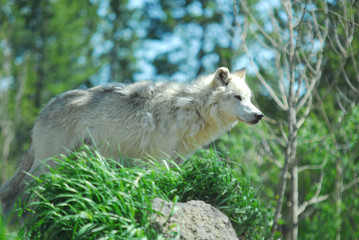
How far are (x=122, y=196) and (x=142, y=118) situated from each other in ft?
7.39

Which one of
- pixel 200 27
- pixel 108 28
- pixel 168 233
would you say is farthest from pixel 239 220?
pixel 108 28

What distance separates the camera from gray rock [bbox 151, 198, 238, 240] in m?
3.51

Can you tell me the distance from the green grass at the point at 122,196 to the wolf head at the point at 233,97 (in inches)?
53.8

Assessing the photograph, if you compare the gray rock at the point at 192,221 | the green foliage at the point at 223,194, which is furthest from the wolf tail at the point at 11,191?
the gray rock at the point at 192,221

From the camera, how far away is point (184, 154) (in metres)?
5.75

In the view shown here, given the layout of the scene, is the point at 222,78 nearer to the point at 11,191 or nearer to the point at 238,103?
the point at 238,103

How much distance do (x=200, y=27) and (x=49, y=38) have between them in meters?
9.85

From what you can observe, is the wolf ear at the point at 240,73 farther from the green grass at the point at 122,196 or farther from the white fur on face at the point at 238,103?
the green grass at the point at 122,196

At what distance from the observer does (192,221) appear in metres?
3.73

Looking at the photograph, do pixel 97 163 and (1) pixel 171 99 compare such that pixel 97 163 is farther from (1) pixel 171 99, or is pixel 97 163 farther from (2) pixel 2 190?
(2) pixel 2 190

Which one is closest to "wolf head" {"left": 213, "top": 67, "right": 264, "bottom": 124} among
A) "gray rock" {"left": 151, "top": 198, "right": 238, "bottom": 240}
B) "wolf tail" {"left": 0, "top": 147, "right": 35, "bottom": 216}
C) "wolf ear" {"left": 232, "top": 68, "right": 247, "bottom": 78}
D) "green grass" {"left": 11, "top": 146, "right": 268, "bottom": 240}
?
"wolf ear" {"left": 232, "top": 68, "right": 247, "bottom": 78}

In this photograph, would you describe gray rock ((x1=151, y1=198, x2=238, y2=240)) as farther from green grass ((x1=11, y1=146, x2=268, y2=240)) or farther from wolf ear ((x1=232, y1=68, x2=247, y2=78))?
wolf ear ((x1=232, y1=68, x2=247, y2=78))

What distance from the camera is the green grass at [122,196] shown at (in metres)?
3.35

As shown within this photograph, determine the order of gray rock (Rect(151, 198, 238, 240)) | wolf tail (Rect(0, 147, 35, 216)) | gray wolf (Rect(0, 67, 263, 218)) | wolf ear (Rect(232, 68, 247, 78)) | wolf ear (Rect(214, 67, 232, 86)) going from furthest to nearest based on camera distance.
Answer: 1. wolf ear (Rect(232, 68, 247, 78))
2. wolf ear (Rect(214, 67, 232, 86))
3. wolf tail (Rect(0, 147, 35, 216))
4. gray wolf (Rect(0, 67, 263, 218))
5. gray rock (Rect(151, 198, 238, 240))
